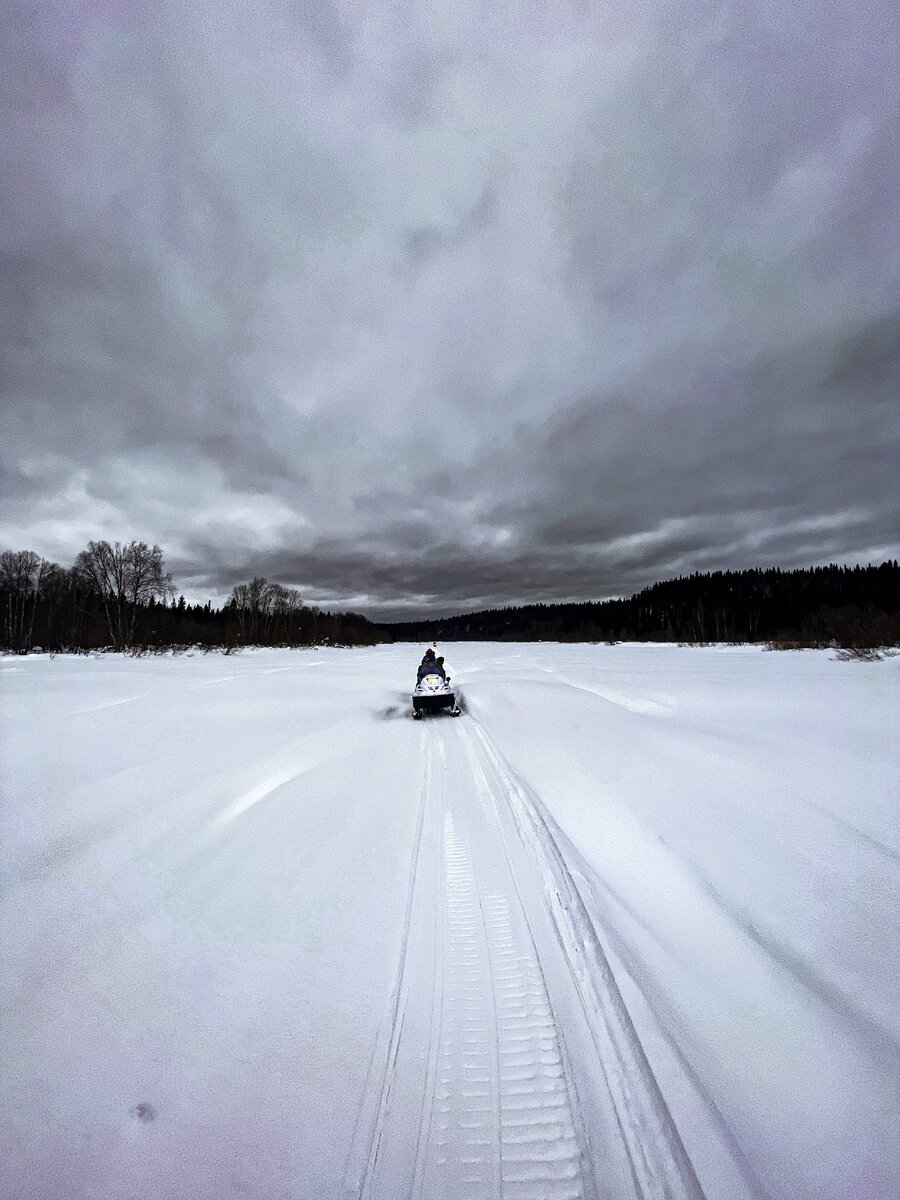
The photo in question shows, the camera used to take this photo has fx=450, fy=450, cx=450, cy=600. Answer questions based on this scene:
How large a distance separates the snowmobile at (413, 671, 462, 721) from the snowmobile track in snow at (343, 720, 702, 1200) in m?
6.65

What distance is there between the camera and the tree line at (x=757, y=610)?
83.6 ft

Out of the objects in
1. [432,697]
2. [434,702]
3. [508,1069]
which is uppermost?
[432,697]

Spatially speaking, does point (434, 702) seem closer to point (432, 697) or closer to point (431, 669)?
point (432, 697)

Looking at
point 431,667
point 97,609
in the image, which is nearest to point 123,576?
point 97,609

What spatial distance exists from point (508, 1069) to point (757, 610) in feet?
279

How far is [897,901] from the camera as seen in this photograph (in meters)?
2.83

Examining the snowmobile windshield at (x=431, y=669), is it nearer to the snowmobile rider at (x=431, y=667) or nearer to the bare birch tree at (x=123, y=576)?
the snowmobile rider at (x=431, y=667)

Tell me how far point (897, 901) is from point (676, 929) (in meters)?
1.44

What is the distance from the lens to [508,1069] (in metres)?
1.90

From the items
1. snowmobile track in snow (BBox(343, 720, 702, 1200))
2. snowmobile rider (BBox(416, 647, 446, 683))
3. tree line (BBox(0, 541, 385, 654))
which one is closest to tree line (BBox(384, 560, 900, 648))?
snowmobile rider (BBox(416, 647, 446, 683))

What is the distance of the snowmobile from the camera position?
9961mm

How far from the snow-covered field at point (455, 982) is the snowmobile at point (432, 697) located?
15.0ft

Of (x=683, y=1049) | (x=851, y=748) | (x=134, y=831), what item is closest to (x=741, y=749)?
(x=851, y=748)

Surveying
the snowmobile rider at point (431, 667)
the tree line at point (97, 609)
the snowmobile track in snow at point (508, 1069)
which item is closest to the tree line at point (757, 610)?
the snowmobile rider at point (431, 667)
